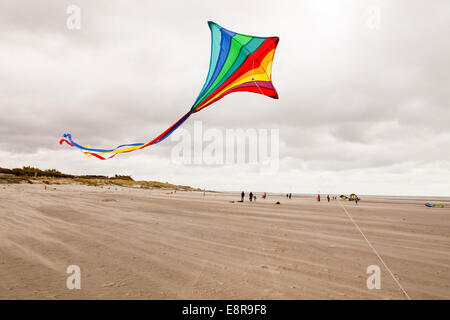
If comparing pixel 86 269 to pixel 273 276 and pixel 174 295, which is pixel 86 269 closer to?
pixel 174 295

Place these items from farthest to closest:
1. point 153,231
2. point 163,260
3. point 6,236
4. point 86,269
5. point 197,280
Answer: point 153,231 → point 6,236 → point 163,260 → point 86,269 → point 197,280

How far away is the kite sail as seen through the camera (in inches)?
231

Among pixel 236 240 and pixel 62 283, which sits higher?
pixel 62 283

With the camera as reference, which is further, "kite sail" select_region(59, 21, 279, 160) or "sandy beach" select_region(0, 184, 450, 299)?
"kite sail" select_region(59, 21, 279, 160)

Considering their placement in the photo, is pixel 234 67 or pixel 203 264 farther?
pixel 234 67

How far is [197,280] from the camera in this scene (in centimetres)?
401

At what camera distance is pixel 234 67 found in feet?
20.8

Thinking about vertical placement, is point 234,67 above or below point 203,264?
above

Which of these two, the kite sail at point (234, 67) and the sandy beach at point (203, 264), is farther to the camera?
the kite sail at point (234, 67)

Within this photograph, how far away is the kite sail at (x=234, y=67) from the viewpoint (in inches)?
231

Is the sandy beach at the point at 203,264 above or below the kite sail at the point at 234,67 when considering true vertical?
below

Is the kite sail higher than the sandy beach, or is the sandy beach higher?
the kite sail

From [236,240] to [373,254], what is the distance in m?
4.12
